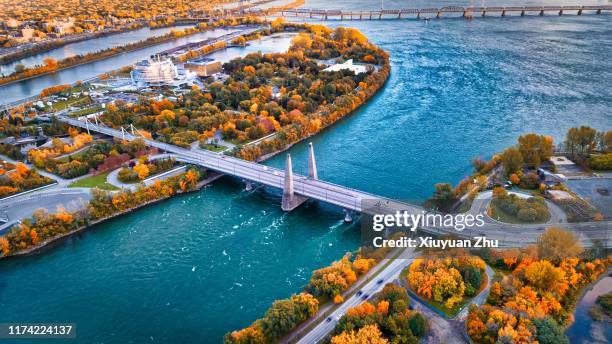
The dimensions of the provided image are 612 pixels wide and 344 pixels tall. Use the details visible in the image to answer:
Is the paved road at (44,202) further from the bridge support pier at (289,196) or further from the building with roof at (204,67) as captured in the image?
the building with roof at (204,67)

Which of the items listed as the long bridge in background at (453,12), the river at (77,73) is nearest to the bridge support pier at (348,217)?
the river at (77,73)

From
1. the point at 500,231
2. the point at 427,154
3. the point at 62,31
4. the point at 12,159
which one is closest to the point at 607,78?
the point at 427,154

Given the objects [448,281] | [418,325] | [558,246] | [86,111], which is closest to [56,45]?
[86,111]

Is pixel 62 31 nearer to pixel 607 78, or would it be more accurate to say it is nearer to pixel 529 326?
pixel 607 78

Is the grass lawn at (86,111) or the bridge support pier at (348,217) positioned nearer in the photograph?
the bridge support pier at (348,217)

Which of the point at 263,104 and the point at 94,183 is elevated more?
the point at 263,104

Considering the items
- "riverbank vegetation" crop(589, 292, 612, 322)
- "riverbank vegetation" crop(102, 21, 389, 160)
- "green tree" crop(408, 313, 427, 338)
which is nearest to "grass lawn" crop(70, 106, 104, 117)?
"riverbank vegetation" crop(102, 21, 389, 160)

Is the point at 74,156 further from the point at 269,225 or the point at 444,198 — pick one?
the point at 444,198
